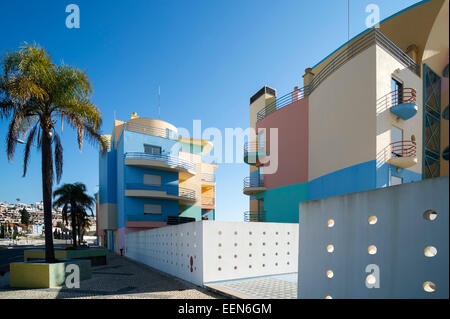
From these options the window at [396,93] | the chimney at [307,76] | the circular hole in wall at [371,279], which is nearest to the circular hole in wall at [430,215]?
the circular hole in wall at [371,279]

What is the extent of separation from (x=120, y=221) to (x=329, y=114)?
22.5 meters

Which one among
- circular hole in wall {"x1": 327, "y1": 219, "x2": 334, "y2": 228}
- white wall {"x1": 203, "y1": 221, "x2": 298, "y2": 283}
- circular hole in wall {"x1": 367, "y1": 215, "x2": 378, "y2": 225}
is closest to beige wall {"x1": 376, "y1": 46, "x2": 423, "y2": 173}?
white wall {"x1": 203, "y1": 221, "x2": 298, "y2": 283}

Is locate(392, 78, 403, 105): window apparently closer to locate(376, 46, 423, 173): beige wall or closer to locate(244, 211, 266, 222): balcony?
locate(376, 46, 423, 173): beige wall

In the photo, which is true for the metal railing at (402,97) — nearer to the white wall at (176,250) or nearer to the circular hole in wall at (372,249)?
the circular hole in wall at (372,249)

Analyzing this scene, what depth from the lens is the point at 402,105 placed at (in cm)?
1127

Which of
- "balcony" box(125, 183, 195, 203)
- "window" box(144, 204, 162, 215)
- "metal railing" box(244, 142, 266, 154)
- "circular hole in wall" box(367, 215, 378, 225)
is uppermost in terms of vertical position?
"metal railing" box(244, 142, 266, 154)

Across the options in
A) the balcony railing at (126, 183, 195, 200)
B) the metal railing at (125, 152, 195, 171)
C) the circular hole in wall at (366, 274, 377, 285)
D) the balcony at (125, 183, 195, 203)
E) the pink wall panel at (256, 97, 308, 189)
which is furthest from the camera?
the metal railing at (125, 152, 195, 171)

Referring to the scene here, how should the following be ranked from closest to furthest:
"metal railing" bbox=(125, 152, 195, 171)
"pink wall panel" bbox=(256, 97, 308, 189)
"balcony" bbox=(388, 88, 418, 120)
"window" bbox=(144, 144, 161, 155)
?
1. "balcony" bbox=(388, 88, 418, 120)
2. "pink wall panel" bbox=(256, 97, 308, 189)
3. "metal railing" bbox=(125, 152, 195, 171)
4. "window" bbox=(144, 144, 161, 155)

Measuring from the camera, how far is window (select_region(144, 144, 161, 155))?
26.8 meters

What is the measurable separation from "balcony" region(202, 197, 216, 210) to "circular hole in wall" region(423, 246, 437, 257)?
33716 millimetres

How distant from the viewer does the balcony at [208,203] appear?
36.1 metres

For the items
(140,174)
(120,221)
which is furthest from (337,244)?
(120,221)

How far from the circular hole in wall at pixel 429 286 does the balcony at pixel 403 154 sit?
10533 millimetres

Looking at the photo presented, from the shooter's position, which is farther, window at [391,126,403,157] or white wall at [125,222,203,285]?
window at [391,126,403,157]
